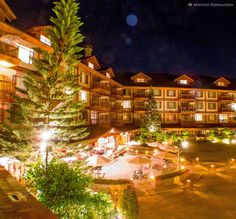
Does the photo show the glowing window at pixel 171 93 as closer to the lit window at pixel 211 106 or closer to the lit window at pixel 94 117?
the lit window at pixel 211 106

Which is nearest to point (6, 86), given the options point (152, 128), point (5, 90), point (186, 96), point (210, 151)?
point (5, 90)

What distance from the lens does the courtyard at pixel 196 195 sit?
45.0ft

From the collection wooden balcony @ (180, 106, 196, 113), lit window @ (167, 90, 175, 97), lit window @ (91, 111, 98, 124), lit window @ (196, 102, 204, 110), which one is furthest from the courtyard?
lit window @ (196, 102, 204, 110)

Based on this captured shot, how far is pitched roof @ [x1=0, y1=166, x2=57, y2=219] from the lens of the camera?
16.8 feet

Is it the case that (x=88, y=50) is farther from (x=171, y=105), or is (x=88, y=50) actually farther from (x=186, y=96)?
(x=186, y=96)

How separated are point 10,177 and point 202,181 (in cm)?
1658

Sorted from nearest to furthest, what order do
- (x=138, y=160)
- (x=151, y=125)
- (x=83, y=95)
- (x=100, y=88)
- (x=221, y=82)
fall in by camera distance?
(x=138, y=160), (x=83, y=95), (x=100, y=88), (x=151, y=125), (x=221, y=82)

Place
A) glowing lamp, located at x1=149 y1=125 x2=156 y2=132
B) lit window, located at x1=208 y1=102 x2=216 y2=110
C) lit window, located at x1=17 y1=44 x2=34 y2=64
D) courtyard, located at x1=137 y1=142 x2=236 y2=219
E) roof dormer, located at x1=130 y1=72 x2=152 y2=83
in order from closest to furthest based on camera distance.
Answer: courtyard, located at x1=137 y1=142 x2=236 y2=219 < lit window, located at x1=17 y1=44 x2=34 y2=64 < glowing lamp, located at x1=149 y1=125 x2=156 y2=132 < roof dormer, located at x1=130 y1=72 x2=152 y2=83 < lit window, located at x1=208 y1=102 x2=216 y2=110

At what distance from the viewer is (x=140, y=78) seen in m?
49.3

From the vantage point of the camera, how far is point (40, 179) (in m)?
10.2

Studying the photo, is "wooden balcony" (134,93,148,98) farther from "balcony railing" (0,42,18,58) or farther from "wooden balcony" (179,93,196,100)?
"balcony railing" (0,42,18,58)

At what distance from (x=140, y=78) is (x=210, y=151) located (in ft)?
68.8

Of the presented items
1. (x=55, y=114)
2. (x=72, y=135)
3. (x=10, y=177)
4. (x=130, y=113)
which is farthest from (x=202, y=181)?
(x=130, y=113)

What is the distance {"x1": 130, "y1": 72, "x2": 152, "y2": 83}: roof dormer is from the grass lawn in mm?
15728
